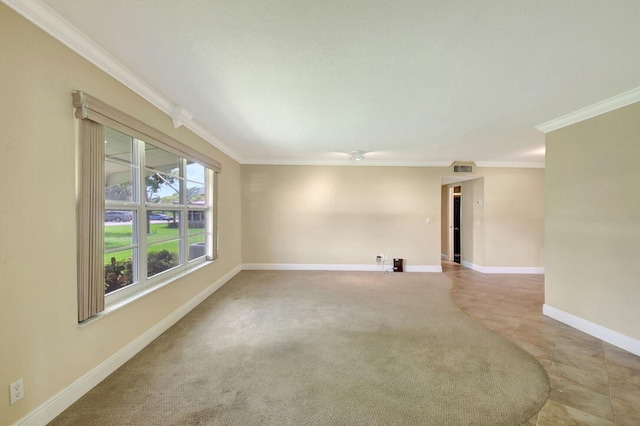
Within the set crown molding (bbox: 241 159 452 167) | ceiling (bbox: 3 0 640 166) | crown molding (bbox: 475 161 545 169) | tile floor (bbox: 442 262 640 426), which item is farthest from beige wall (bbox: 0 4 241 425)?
crown molding (bbox: 475 161 545 169)

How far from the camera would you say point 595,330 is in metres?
2.79

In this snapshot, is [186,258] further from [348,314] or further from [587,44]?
[587,44]

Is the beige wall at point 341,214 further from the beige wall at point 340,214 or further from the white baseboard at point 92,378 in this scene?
the white baseboard at point 92,378

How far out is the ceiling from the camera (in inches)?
58.0

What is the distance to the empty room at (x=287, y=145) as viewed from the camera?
59.6 inches

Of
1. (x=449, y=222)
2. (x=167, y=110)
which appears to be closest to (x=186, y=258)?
(x=167, y=110)

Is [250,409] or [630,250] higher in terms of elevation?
[630,250]

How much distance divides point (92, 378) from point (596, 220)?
16.4ft

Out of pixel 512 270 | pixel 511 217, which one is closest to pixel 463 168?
pixel 511 217

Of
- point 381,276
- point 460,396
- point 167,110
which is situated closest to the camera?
point 460,396

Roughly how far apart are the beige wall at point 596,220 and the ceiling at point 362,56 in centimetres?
41

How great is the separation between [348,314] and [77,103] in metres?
3.36

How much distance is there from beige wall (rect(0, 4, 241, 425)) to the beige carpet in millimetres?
363

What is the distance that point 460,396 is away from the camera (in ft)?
6.06
